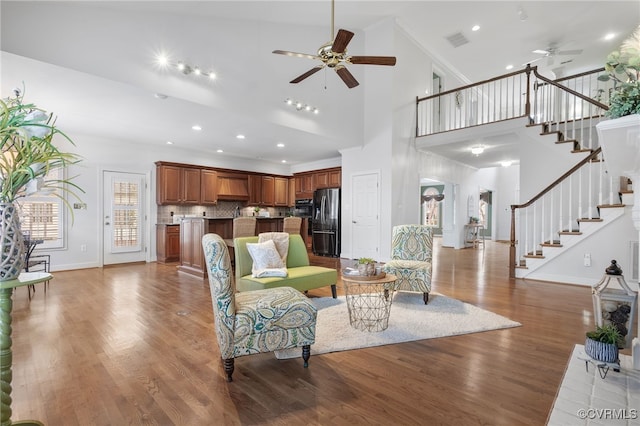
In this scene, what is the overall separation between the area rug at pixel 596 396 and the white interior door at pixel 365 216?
4.67 metres

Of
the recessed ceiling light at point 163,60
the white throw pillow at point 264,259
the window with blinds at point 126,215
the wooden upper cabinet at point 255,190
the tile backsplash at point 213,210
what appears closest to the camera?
the white throw pillow at point 264,259

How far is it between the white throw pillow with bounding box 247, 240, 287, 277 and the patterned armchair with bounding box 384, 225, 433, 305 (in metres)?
1.41

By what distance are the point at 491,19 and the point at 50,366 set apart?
8.73 meters

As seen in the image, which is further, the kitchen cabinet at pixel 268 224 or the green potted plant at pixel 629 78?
the kitchen cabinet at pixel 268 224

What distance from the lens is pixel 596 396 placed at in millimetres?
1817

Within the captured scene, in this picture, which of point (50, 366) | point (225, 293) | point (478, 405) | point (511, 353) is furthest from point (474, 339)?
point (50, 366)

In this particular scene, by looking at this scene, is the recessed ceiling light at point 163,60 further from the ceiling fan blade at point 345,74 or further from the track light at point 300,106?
the ceiling fan blade at point 345,74

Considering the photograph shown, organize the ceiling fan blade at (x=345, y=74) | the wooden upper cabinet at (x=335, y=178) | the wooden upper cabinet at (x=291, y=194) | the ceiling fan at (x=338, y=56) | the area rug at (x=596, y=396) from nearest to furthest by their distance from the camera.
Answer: the area rug at (x=596, y=396) < the ceiling fan at (x=338, y=56) < the ceiling fan blade at (x=345, y=74) < the wooden upper cabinet at (x=335, y=178) < the wooden upper cabinet at (x=291, y=194)

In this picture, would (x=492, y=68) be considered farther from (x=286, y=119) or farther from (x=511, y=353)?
(x=511, y=353)

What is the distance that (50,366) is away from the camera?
2.22 meters

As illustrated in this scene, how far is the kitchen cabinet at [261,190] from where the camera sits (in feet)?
30.3

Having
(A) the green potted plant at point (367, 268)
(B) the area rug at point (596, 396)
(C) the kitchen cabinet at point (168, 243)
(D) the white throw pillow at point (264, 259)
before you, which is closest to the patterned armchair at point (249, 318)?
(A) the green potted plant at point (367, 268)

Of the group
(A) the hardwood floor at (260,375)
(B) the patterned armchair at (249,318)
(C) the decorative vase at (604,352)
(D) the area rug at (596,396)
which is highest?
(B) the patterned armchair at (249,318)

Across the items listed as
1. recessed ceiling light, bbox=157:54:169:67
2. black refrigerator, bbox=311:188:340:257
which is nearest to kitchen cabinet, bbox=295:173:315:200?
black refrigerator, bbox=311:188:340:257
